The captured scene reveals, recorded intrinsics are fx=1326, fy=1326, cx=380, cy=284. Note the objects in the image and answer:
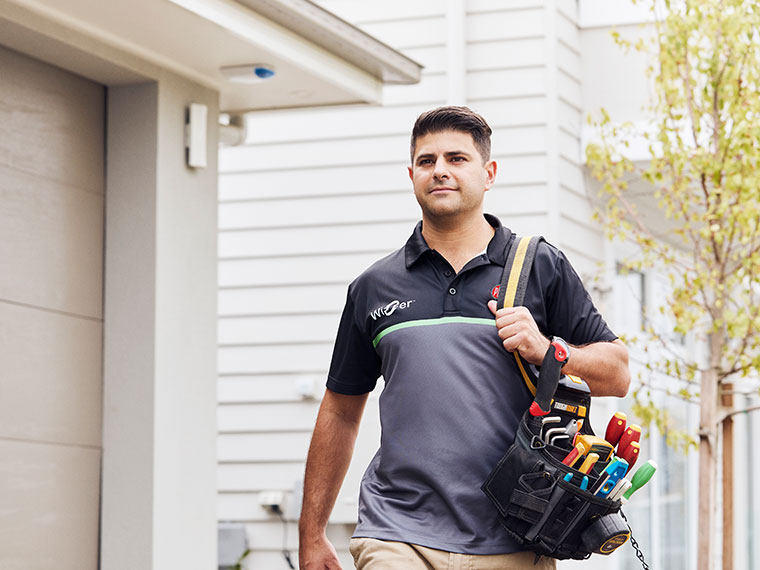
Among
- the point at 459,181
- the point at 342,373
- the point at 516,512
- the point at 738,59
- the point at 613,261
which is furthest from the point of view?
the point at 613,261

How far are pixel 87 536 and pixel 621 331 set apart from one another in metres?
4.94

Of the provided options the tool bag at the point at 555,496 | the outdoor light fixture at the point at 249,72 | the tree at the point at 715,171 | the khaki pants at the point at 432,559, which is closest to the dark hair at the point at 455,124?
the tool bag at the point at 555,496

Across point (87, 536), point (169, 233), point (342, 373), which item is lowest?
point (87, 536)

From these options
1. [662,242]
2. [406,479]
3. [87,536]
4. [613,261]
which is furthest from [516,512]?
[662,242]

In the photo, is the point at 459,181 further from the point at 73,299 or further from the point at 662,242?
the point at 662,242

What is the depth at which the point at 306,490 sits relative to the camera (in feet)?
13.2

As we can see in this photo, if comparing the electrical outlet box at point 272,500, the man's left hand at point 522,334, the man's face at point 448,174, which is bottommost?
the electrical outlet box at point 272,500

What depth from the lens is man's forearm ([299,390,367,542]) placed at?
3967mm

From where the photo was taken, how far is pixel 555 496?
3299 millimetres

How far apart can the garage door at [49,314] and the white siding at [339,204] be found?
2.48 metres

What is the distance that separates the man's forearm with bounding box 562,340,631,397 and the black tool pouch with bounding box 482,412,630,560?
0.20m

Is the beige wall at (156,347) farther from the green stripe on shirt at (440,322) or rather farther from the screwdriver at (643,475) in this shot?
the screwdriver at (643,475)

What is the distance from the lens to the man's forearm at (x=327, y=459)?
3967 millimetres

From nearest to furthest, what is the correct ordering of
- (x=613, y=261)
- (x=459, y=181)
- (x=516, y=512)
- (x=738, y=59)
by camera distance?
(x=516, y=512), (x=459, y=181), (x=738, y=59), (x=613, y=261)
